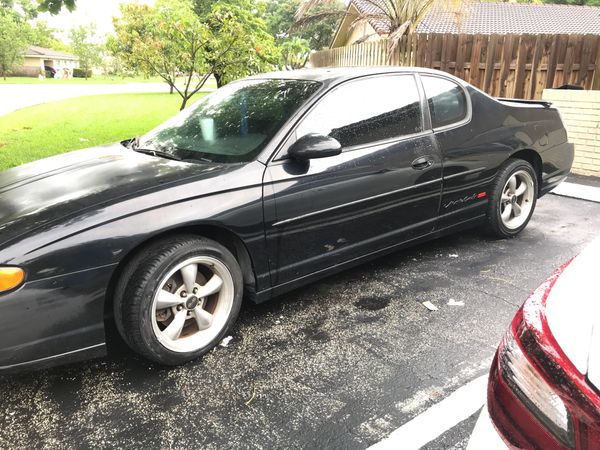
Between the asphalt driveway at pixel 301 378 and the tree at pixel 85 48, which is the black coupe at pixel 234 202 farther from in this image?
the tree at pixel 85 48

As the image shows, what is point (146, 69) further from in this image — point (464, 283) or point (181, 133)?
point (464, 283)

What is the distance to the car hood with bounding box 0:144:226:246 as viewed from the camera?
2328 millimetres

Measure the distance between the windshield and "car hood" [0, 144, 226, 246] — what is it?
182mm

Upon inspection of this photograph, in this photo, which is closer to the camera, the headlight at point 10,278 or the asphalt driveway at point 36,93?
the headlight at point 10,278

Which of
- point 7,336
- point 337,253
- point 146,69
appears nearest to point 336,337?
point 337,253

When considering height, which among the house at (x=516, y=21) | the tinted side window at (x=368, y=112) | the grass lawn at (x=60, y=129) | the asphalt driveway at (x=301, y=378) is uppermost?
the house at (x=516, y=21)

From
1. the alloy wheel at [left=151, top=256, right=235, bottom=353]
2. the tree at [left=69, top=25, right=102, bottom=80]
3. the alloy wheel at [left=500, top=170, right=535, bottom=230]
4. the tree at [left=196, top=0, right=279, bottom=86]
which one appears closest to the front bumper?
the alloy wheel at [left=151, top=256, right=235, bottom=353]

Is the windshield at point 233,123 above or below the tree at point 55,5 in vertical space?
below

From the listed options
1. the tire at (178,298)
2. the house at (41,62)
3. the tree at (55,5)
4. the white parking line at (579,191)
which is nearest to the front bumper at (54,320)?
the tire at (178,298)

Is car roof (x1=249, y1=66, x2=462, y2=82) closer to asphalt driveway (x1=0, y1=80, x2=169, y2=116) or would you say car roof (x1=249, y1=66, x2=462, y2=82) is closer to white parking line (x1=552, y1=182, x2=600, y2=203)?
white parking line (x1=552, y1=182, x2=600, y2=203)

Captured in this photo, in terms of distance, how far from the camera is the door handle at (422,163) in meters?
3.49

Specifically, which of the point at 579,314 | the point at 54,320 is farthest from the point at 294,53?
the point at 579,314

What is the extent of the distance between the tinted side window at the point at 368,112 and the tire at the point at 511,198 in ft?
3.66

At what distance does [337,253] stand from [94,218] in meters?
1.53
